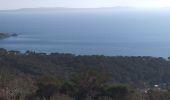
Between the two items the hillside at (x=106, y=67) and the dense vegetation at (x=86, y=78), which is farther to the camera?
the hillside at (x=106, y=67)

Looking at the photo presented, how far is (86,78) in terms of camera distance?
10.9 m

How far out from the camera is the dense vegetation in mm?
10289

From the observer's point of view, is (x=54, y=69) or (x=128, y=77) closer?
(x=128, y=77)

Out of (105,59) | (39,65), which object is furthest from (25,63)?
(105,59)

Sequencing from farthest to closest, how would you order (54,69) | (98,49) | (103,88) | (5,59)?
(98,49)
(5,59)
(54,69)
(103,88)

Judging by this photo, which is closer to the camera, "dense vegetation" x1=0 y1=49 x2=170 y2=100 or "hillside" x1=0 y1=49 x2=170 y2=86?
"dense vegetation" x1=0 y1=49 x2=170 y2=100

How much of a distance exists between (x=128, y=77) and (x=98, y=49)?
28868 mm

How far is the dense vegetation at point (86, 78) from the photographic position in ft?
33.8

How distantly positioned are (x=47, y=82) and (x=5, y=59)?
20.0 meters

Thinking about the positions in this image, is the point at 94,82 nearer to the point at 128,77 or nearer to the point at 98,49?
the point at 128,77

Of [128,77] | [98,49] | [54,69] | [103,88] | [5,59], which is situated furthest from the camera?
[98,49]

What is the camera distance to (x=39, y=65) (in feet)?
92.5

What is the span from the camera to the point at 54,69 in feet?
91.6

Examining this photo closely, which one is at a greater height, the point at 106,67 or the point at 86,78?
the point at 86,78
